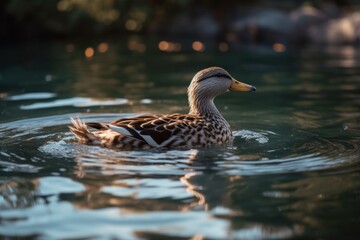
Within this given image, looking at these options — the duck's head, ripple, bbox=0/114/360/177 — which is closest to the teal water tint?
ripple, bbox=0/114/360/177

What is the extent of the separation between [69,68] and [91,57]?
2.03m

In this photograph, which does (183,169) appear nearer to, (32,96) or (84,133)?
(84,133)

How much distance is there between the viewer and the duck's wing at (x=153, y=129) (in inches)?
278

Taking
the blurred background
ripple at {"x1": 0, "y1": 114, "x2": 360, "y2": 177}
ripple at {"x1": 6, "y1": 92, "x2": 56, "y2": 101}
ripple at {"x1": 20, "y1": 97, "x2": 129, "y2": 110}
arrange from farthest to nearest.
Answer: the blurred background < ripple at {"x1": 6, "y1": 92, "x2": 56, "y2": 101} < ripple at {"x1": 20, "y1": 97, "x2": 129, "y2": 110} < ripple at {"x1": 0, "y1": 114, "x2": 360, "y2": 177}

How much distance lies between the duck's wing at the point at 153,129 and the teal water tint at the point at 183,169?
0.55ft

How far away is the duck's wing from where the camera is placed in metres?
7.06

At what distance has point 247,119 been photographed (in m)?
9.08

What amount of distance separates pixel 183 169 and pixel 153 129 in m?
0.87

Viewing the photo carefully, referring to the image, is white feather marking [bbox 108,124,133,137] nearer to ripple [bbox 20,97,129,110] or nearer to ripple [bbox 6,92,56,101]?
ripple [bbox 20,97,129,110]

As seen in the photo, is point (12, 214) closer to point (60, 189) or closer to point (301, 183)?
point (60, 189)

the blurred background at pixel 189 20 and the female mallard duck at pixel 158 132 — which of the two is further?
the blurred background at pixel 189 20

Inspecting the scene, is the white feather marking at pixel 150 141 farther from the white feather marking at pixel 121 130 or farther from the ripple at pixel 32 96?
the ripple at pixel 32 96

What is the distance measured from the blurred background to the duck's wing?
34.6ft

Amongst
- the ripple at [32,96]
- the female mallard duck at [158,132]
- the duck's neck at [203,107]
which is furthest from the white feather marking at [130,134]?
the ripple at [32,96]
